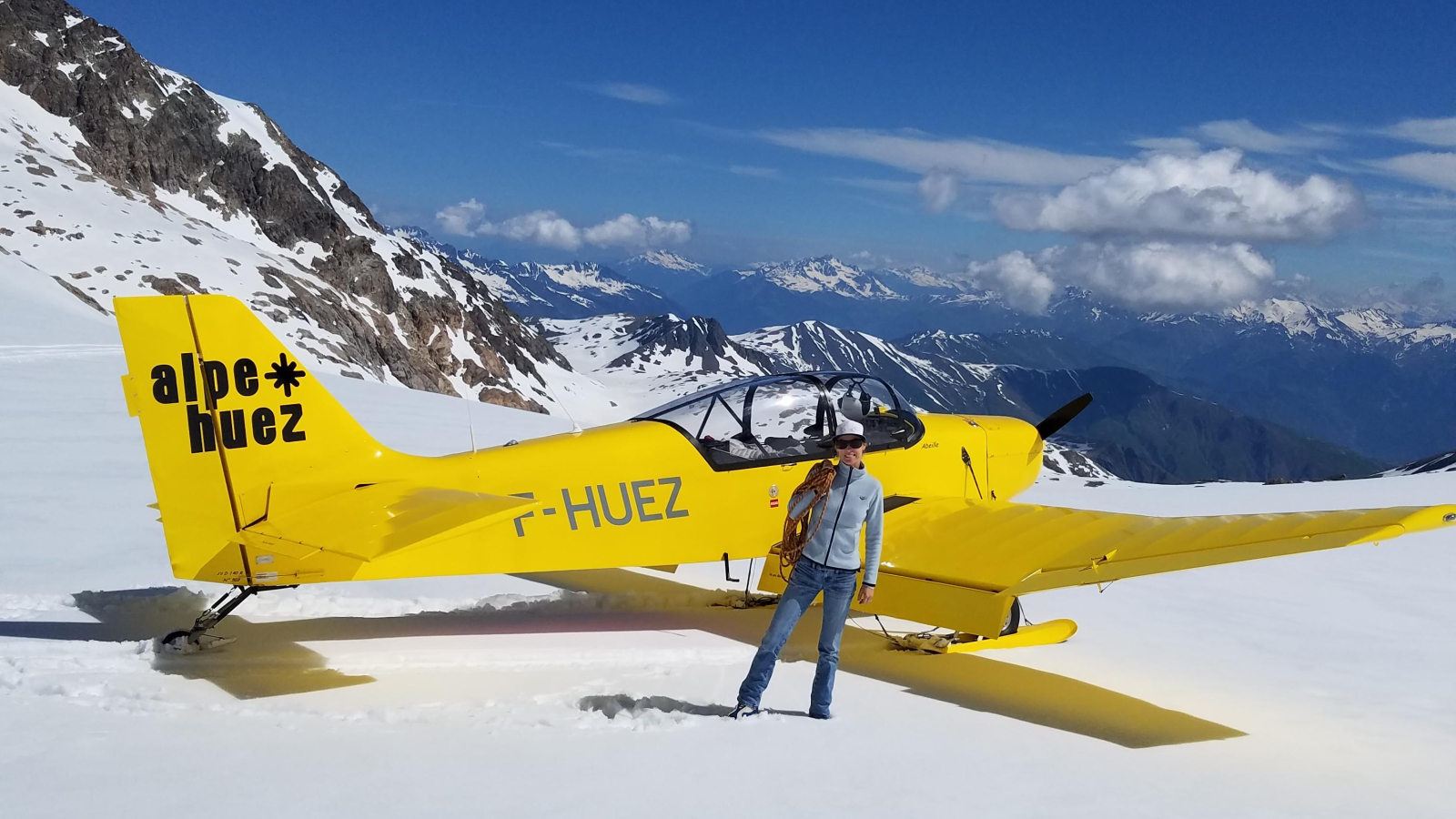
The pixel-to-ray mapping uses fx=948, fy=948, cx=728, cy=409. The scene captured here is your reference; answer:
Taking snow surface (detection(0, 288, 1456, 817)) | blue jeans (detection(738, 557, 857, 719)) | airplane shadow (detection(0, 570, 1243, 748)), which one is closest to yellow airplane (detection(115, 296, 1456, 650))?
airplane shadow (detection(0, 570, 1243, 748))

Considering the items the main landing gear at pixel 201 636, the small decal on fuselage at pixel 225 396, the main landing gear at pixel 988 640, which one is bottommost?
the main landing gear at pixel 988 640

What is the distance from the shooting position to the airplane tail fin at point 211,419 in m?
5.29

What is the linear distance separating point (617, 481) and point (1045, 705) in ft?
10.0

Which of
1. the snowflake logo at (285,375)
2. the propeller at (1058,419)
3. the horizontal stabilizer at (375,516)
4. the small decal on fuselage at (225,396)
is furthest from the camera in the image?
the propeller at (1058,419)

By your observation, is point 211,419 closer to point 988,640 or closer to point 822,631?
point 822,631

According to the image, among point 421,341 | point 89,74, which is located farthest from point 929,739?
point 89,74

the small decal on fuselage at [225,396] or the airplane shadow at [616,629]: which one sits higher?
the small decal on fuselage at [225,396]

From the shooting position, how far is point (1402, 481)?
18.2 meters

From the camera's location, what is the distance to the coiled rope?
16.2 feet

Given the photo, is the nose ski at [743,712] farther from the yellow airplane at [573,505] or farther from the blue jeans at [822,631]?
the yellow airplane at [573,505]

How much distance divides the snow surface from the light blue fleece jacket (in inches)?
34.2

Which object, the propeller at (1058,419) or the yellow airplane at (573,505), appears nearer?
the yellow airplane at (573,505)

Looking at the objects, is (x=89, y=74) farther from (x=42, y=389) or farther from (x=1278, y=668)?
(x=1278, y=668)

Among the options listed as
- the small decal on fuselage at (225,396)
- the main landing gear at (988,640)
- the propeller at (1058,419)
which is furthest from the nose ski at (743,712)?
the propeller at (1058,419)
